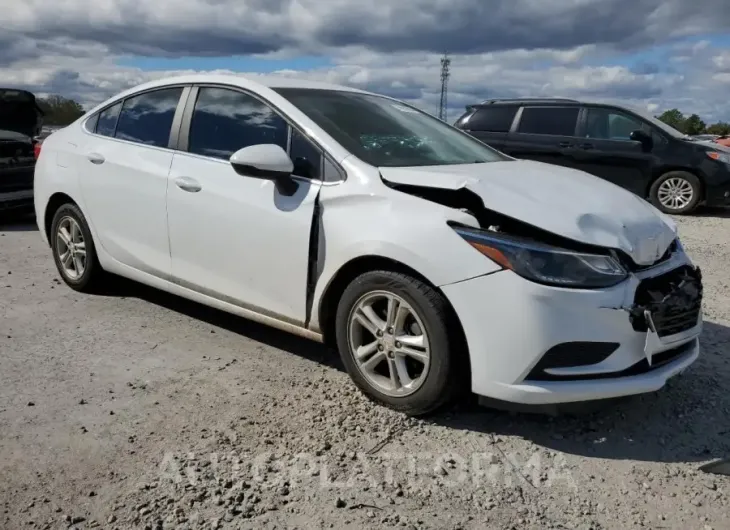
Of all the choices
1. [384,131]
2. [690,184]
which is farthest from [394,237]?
[690,184]

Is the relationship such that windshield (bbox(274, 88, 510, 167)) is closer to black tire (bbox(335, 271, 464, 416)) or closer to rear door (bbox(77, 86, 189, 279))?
black tire (bbox(335, 271, 464, 416))

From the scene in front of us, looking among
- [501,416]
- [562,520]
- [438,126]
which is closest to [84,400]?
[501,416]

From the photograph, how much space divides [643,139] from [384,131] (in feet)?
25.9

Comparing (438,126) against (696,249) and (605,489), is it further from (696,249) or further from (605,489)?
(696,249)

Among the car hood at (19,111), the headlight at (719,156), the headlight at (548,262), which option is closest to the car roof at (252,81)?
the headlight at (548,262)

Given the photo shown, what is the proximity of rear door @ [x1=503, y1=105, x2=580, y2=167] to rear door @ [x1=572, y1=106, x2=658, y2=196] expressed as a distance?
14cm

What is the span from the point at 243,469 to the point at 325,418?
0.58m

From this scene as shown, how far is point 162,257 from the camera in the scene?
4.43 metres

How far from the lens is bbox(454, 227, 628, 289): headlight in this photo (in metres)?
2.99

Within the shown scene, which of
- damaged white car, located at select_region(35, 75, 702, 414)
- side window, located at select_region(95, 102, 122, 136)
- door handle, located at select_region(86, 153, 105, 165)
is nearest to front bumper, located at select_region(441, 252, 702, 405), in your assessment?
damaged white car, located at select_region(35, 75, 702, 414)

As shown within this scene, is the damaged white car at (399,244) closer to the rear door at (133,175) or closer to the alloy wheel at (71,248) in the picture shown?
the rear door at (133,175)

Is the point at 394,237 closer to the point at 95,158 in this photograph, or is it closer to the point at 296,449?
the point at 296,449

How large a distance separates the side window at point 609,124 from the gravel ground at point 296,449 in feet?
23.2

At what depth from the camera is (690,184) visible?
415 inches
